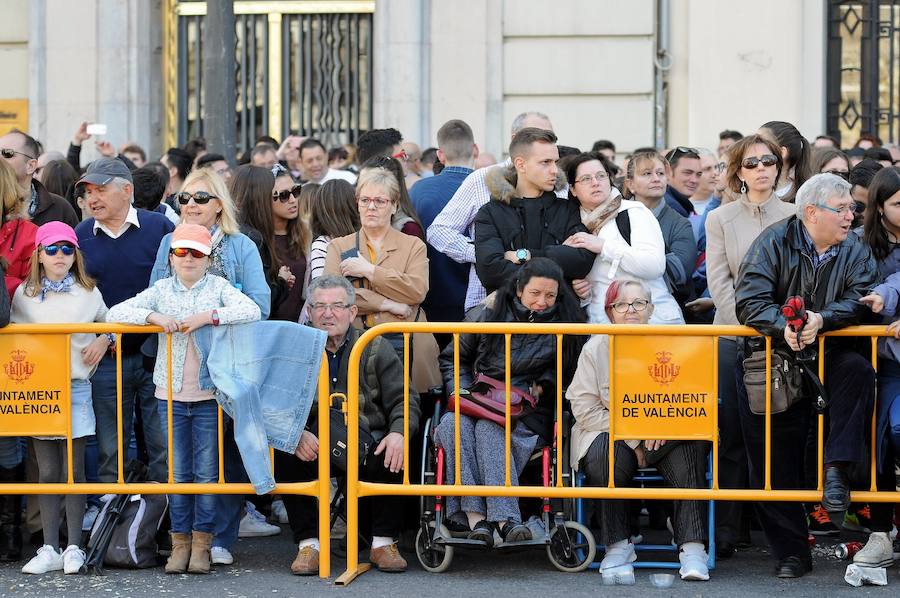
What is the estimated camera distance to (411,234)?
9.16m

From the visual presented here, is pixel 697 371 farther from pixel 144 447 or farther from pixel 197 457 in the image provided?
pixel 144 447

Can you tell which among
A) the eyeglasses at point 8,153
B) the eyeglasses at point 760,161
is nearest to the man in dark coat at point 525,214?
the eyeglasses at point 760,161

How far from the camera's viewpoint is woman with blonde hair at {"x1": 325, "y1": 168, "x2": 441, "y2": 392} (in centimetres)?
868

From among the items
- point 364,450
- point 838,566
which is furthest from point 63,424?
point 838,566

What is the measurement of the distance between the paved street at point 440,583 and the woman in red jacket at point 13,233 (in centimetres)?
162

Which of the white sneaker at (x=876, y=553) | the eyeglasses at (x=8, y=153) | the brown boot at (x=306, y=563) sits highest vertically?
the eyeglasses at (x=8, y=153)

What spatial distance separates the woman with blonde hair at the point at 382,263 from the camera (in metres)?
8.68

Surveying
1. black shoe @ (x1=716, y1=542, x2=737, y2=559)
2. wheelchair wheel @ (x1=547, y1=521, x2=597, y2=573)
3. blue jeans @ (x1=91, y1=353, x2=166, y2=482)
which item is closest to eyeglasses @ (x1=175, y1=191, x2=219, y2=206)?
blue jeans @ (x1=91, y1=353, x2=166, y2=482)

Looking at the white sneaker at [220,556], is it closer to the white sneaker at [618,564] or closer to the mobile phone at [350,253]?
the mobile phone at [350,253]

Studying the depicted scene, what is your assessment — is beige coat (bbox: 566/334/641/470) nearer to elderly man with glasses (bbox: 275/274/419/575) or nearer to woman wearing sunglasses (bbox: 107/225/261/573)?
elderly man with glasses (bbox: 275/274/419/575)

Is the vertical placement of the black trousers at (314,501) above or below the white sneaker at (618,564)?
above

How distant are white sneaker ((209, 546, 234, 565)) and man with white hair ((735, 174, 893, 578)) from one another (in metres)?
2.77

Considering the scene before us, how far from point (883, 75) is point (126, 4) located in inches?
302

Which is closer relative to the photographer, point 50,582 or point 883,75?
point 50,582
